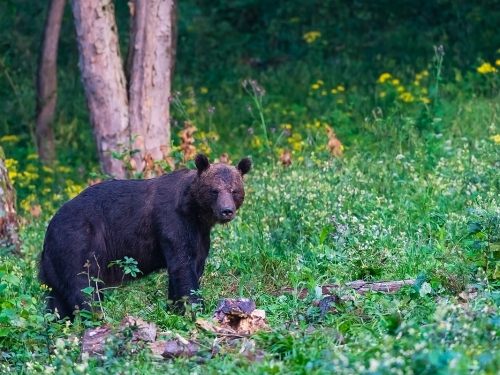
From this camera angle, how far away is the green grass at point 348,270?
529cm

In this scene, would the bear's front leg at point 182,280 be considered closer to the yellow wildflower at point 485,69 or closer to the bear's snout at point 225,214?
the bear's snout at point 225,214

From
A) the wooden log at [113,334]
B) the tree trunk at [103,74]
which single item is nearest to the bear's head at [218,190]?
the wooden log at [113,334]

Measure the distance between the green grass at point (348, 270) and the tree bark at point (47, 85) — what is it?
13.0 feet

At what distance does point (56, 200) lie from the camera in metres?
12.6

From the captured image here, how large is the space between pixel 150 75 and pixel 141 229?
455 cm

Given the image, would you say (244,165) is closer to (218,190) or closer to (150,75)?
(218,190)

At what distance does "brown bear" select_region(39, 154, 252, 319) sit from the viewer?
7.63 meters

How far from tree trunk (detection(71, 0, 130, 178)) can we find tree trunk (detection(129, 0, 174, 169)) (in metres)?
0.16

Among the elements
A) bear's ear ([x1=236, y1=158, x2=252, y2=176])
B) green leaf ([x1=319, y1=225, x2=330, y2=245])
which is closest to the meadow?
green leaf ([x1=319, y1=225, x2=330, y2=245])

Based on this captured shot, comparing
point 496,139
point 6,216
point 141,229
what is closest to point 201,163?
point 141,229

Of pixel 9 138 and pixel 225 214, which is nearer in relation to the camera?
pixel 225 214

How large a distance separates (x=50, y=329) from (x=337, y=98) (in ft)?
30.2

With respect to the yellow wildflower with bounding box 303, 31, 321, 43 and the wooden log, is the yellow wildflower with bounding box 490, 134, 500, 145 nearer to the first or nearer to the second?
the wooden log

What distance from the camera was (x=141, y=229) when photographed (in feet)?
25.8
